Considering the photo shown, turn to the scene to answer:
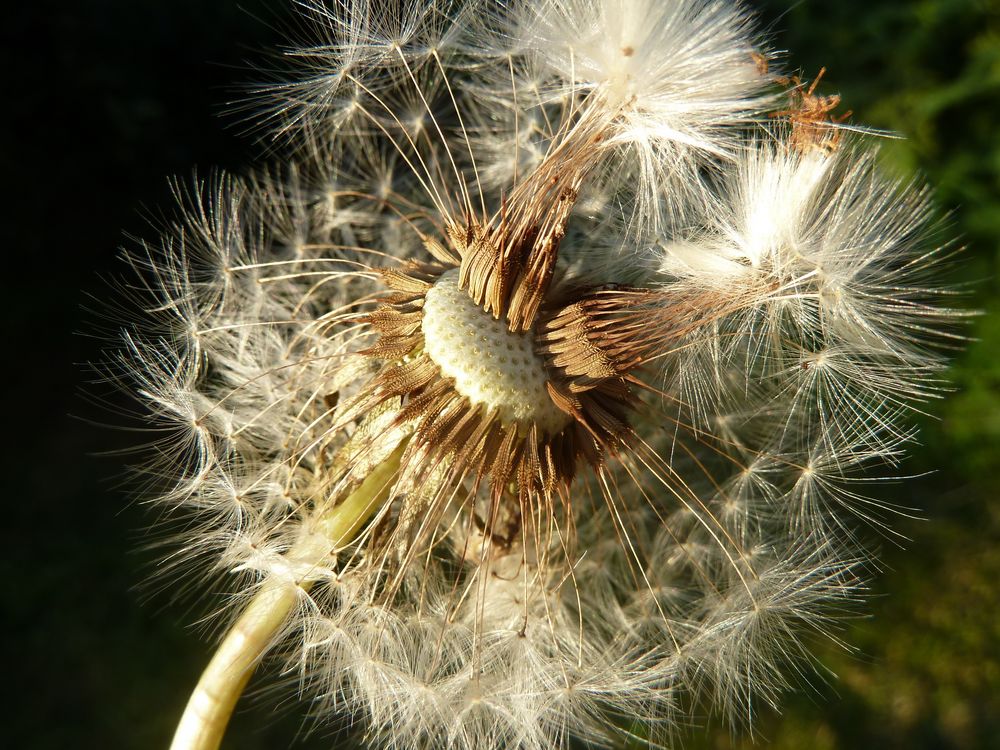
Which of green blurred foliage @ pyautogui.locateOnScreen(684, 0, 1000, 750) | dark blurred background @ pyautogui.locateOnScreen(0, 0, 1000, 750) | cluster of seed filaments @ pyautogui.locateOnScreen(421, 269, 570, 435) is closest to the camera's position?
cluster of seed filaments @ pyautogui.locateOnScreen(421, 269, 570, 435)

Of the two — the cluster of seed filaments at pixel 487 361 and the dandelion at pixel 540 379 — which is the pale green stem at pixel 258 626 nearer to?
the dandelion at pixel 540 379

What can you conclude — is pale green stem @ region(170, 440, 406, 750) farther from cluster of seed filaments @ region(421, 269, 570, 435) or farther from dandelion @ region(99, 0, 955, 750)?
Result: cluster of seed filaments @ region(421, 269, 570, 435)

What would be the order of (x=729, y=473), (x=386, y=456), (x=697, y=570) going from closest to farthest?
(x=386, y=456), (x=697, y=570), (x=729, y=473)

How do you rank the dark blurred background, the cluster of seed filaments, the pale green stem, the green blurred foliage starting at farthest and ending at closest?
the green blurred foliage, the dark blurred background, the pale green stem, the cluster of seed filaments

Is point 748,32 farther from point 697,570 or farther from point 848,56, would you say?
point 848,56

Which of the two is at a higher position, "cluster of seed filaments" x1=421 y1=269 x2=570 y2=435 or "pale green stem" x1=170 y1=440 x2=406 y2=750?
"cluster of seed filaments" x1=421 y1=269 x2=570 y2=435

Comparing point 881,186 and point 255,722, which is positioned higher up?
point 881,186

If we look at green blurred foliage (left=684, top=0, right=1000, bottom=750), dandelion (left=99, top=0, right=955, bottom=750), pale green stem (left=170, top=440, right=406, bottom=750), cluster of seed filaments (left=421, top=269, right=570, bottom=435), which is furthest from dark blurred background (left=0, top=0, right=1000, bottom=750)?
cluster of seed filaments (left=421, top=269, right=570, bottom=435)

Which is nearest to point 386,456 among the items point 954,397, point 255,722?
point 255,722
